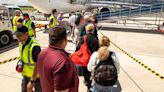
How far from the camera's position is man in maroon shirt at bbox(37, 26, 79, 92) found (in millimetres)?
2148

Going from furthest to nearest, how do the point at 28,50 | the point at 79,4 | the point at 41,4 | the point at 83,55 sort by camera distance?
the point at 79,4
the point at 41,4
the point at 83,55
the point at 28,50

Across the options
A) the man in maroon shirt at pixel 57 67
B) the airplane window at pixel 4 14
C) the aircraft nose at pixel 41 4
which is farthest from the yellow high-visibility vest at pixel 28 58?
the aircraft nose at pixel 41 4

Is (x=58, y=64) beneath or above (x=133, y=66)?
above

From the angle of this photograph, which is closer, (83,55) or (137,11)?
(83,55)

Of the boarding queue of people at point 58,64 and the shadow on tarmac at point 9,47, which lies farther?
the shadow on tarmac at point 9,47

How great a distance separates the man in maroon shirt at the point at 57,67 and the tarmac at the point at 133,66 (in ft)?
5.58

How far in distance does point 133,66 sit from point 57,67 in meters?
5.95

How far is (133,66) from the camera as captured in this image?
7621 mm

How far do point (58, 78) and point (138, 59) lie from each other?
6.96 metres

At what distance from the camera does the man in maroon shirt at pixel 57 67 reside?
7.05 ft

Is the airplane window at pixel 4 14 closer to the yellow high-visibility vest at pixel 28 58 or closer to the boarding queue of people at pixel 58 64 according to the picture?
the boarding queue of people at pixel 58 64

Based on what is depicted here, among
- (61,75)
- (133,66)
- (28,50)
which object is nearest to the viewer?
(61,75)

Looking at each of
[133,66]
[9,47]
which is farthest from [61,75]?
[9,47]

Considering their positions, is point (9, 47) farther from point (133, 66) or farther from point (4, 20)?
point (133, 66)
